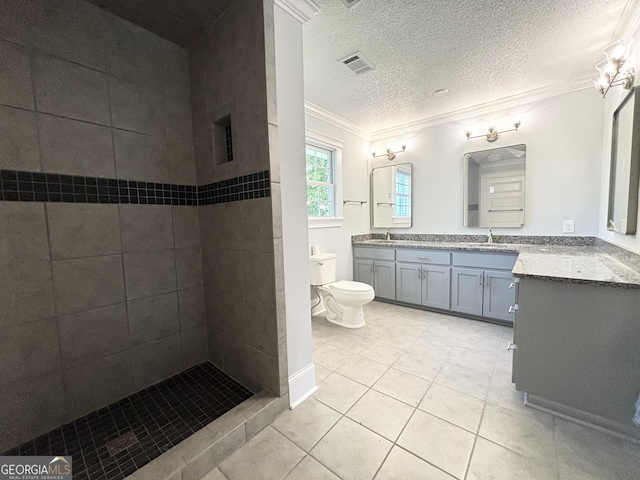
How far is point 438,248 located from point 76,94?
10.5ft

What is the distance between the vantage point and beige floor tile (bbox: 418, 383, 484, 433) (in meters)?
1.40

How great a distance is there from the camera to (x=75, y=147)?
1380 mm

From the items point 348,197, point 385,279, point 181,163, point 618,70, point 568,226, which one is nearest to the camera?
point 618,70

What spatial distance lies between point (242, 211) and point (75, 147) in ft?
3.07

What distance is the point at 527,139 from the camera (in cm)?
272

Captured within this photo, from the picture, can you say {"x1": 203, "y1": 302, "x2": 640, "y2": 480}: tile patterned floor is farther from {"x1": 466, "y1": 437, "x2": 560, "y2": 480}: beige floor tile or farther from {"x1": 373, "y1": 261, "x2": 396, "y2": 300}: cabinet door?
{"x1": 373, "y1": 261, "x2": 396, "y2": 300}: cabinet door

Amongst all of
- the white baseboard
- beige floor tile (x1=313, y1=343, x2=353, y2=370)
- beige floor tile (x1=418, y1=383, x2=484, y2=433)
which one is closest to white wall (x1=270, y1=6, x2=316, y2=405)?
the white baseboard

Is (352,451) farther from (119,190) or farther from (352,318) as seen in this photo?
(119,190)

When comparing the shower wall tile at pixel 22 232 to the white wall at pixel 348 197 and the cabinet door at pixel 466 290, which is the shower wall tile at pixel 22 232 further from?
the cabinet door at pixel 466 290

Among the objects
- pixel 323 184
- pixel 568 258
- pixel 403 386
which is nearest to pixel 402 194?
pixel 323 184

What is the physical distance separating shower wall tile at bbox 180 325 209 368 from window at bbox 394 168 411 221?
2843mm

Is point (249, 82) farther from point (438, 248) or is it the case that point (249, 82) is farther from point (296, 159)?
point (438, 248)

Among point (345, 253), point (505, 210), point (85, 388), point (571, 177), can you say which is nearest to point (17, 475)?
point (85, 388)

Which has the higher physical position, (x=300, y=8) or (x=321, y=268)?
(x=300, y=8)
